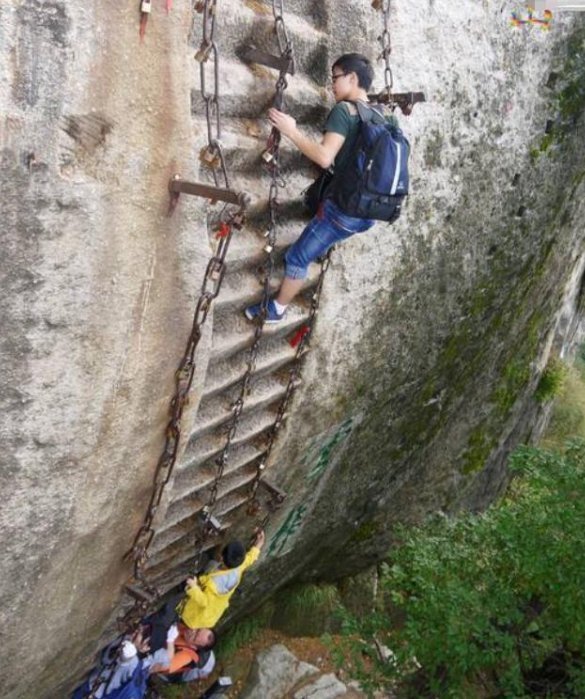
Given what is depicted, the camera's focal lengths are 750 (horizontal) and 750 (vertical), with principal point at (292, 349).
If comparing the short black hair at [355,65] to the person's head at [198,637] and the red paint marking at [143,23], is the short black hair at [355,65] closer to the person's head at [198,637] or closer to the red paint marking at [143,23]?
the red paint marking at [143,23]

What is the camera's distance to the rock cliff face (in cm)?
323

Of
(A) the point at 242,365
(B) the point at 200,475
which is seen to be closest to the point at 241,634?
(B) the point at 200,475

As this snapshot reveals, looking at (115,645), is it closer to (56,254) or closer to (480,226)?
(56,254)

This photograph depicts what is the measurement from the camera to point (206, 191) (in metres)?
3.47

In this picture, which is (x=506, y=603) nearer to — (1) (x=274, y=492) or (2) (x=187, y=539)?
(1) (x=274, y=492)

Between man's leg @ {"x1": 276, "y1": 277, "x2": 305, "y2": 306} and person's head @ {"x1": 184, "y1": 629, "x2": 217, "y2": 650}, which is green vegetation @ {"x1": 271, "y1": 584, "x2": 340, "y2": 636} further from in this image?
man's leg @ {"x1": 276, "y1": 277, "x2": 305, "y2": 306}

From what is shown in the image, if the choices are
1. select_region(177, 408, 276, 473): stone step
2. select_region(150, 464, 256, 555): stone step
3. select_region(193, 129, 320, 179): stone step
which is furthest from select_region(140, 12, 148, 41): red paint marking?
select_region(150, 464, 256, 555): stone step

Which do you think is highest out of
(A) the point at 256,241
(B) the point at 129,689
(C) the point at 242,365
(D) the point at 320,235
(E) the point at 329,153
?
(E) the point at 329,153

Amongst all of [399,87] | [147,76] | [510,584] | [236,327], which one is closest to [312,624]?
[510,584]

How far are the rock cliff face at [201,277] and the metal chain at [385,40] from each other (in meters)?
0.08

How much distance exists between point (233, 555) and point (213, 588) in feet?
0.89

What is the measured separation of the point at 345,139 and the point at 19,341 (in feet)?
6.56

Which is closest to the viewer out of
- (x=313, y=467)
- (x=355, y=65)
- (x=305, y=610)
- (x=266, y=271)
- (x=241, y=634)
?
(x=355, y=65)

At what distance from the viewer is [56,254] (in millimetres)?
3291
